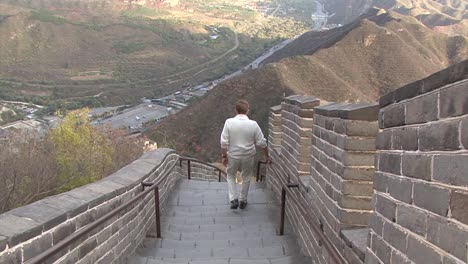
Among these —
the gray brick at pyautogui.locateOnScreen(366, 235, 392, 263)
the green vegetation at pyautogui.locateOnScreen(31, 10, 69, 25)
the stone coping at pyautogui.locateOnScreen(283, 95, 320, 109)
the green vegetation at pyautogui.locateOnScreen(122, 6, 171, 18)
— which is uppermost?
the green vegetation at pyautogui.locateOnScreen(122, 6, 171, 18)

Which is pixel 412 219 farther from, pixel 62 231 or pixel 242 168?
pixel 242 168

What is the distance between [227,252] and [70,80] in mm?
90396

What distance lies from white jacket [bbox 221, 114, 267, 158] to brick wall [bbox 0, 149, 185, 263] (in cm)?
117

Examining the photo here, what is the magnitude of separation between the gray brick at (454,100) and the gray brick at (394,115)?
43cm

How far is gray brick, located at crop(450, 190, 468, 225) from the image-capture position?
1.62 metres

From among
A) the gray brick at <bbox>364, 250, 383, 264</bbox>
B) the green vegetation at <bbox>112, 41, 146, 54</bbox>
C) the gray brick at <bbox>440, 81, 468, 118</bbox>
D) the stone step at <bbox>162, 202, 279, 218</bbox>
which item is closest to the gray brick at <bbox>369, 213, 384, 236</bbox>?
the gray brick at <bbox>364, 250, 383, 264</bbox>

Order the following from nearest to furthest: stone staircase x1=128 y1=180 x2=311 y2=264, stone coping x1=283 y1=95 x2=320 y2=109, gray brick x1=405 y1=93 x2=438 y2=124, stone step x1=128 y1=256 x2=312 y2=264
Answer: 1. gray brick x1=405 y1=93 x2=438 y2=124
2. stone step x1=128 y1=256 x2=312 y2=264
3. stone staircase x1=128 y1=180 x2=311 y2=264
4. stone coping x1=283 y1=95 x2=320 y2=109

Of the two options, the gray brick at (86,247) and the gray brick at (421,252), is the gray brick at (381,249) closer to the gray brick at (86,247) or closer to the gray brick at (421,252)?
the gray brick at (421,252)

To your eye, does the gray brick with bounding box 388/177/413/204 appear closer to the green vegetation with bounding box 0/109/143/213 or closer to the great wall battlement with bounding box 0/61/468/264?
the great wall battlement with bounding box 0/61/468/264

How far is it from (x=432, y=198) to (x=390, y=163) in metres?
0.54

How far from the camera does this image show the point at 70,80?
88625 mm

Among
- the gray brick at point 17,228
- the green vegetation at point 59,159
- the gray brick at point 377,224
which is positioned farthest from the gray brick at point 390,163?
the green vegetation at point 59,159

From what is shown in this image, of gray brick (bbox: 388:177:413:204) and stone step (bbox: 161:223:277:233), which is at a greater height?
gray brick (bbox: 388:177:413:204)

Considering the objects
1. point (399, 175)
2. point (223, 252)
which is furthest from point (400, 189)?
point (223, 252)
